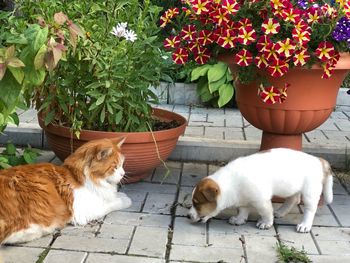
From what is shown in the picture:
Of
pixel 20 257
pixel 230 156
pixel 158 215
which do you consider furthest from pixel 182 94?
pixel 20 257

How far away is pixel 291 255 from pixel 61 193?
1.44 meters

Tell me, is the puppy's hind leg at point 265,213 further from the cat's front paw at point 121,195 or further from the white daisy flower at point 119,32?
the white daisy flower at point 119,32

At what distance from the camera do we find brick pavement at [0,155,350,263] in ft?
9.37

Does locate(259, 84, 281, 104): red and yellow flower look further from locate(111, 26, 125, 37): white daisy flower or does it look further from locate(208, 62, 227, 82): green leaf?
locate(208, 62, 227, 82): green leaf

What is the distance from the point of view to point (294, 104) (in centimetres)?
351

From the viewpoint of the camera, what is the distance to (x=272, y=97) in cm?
331

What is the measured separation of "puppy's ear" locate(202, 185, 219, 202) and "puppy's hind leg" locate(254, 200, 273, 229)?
27 cm

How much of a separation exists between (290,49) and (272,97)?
0.35 metres

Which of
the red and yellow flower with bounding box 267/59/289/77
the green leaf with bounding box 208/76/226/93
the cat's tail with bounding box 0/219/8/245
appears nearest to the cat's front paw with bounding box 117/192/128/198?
the cat's tail with bounding box 0/219/8/245

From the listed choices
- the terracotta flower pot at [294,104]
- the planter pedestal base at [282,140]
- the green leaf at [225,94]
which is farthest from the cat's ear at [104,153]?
the green leaf at [225,94]

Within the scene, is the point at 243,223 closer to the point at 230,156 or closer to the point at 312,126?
the point at 312,126

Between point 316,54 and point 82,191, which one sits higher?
point 316,54

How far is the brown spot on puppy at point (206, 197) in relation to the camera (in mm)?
3141

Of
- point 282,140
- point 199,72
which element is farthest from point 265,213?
point 199,72
